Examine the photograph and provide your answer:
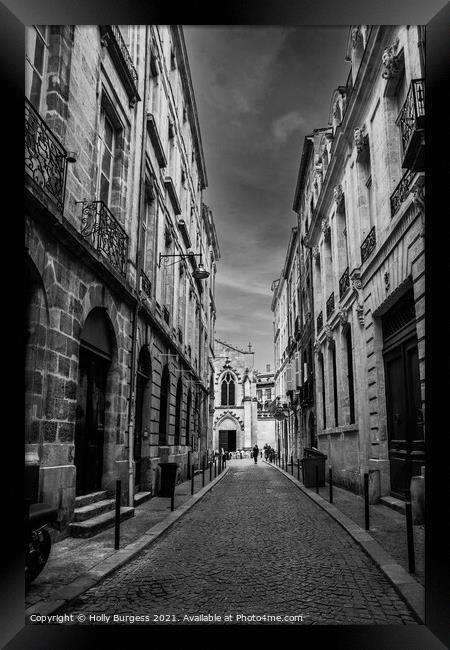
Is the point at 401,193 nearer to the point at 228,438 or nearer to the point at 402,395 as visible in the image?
the point at 402,395

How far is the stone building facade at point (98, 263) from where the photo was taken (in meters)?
6.62

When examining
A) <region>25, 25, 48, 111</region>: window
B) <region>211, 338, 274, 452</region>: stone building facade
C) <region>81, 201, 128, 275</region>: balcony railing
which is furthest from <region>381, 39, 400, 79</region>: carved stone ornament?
<region>211, 338, 274, 452</region>: stone building facade

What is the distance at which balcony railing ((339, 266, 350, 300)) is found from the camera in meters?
14.0

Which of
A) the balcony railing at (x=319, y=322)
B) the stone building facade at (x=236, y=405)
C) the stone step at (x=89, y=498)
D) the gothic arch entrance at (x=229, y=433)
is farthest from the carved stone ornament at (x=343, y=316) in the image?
the gothic arch entrance at (x=229, y=433)

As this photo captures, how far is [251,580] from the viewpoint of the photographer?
4.82m

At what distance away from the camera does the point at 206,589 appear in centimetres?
453

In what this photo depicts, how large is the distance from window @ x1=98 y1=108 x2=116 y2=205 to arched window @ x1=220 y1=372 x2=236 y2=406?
1677 inches

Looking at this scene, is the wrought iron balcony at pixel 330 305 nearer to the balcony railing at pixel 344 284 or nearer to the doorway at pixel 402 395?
the balcony railing at pixel 344 284

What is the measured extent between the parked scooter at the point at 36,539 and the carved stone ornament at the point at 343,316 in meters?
10.7

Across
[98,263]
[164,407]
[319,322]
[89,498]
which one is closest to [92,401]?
[89,498]

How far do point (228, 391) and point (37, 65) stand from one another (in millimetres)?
46388

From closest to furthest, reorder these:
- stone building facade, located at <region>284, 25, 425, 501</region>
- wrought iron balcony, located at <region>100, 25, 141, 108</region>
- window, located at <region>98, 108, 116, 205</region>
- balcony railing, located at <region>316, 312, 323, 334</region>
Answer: stone building facade, located at <region>284, 25, 425, 501</region> → wrought iron balcony, located at <region>100, 25, 141, 108</region> → window, located at <region>98, 108, 116, 205</region> → balcony railing, located at <region>316, 312, 323, 334</region>

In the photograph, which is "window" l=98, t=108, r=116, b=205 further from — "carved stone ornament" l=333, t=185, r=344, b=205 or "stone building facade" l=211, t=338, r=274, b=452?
"stone building facade" l=211, t=338, r=274, b=452
